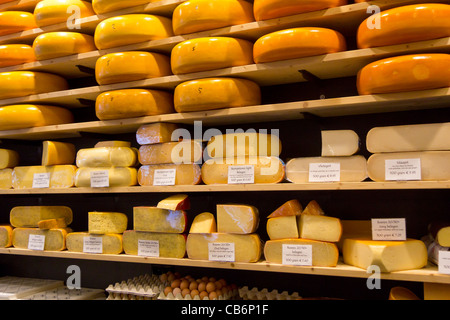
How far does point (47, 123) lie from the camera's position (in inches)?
97.7

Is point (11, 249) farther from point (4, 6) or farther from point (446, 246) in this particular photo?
point (446, 246)

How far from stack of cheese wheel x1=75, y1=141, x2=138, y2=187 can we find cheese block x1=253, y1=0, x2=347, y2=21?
1.01m

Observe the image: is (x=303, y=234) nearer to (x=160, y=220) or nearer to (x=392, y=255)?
(x=392, y=255)

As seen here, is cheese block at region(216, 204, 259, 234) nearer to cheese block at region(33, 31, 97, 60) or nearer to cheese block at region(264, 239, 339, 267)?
cheese block at region(264, 239, 339, 267)

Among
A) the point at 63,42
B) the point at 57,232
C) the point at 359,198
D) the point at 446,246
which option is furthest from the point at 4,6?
→ the point at 446,246

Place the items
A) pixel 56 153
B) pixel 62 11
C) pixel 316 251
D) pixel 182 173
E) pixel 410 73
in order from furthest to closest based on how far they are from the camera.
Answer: pixel 56 153
pixel 62 11
pixel 182 173
pixel 316 251
pixel 410 73

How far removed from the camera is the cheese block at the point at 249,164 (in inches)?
76.1

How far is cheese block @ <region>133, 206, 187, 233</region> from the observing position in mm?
2125

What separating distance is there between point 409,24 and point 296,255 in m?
1.04

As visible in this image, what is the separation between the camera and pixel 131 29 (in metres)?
2.15

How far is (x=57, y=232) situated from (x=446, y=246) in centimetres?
196

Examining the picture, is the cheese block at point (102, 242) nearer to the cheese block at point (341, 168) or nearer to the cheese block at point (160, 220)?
the cheese block at point (160, 220)

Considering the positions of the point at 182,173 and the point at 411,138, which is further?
the point at 182,173

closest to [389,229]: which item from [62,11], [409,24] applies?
[409,24]
